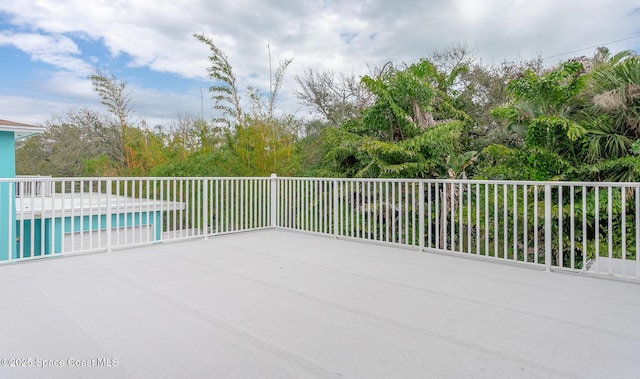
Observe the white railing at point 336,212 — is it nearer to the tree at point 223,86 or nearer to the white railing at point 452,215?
the white railing at point 452,215

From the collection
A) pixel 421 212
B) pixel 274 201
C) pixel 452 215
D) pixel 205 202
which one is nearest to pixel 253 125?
pixel 274 201

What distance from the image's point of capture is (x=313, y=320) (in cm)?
233

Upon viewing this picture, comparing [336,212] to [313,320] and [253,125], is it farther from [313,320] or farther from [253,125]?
[313,320]

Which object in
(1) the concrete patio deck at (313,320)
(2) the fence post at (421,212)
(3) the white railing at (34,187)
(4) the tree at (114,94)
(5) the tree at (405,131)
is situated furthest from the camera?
(4) the tree at (114,94)

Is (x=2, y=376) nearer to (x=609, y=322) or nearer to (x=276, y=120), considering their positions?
(x=609, y=322)

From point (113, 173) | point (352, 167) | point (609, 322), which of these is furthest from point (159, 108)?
point (609, 322)

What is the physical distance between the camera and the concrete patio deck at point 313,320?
1.79m

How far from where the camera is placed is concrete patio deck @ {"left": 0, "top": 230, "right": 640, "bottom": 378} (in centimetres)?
179

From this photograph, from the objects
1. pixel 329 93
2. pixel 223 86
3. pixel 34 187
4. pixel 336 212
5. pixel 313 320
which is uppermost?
pixel 329 93

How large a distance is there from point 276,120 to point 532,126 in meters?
4.56

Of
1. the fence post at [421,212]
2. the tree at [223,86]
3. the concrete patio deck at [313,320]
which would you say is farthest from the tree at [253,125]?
the concrete patio deck at [313,320]

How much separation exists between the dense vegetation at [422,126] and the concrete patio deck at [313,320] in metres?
2.18

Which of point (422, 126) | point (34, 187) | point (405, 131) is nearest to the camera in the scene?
point (422, 126)

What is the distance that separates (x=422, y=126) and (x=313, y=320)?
16.3ft
